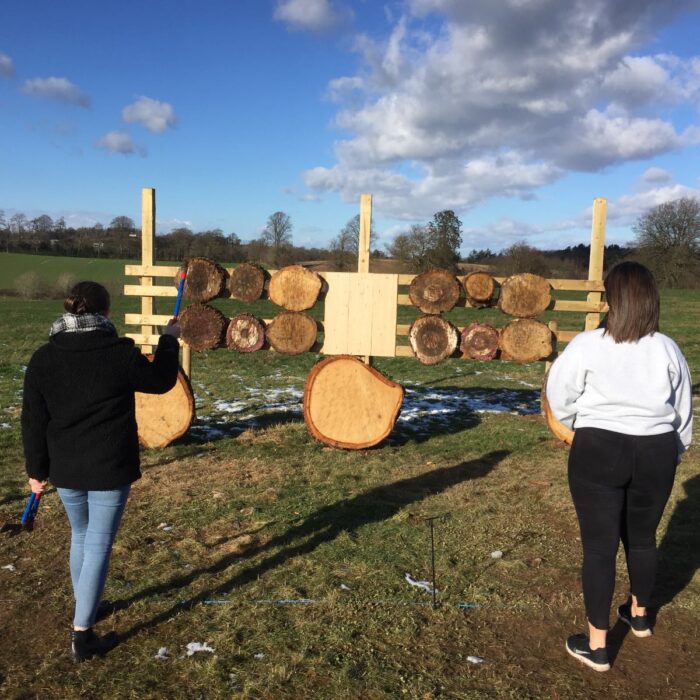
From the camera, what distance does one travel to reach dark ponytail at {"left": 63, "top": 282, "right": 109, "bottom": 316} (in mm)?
2709

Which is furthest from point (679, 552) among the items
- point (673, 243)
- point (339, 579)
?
point (673, 243)

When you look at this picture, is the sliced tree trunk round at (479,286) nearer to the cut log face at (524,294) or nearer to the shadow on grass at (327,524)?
the cut log face at (524,294)

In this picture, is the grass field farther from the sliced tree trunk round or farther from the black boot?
the sliced tree trunk round

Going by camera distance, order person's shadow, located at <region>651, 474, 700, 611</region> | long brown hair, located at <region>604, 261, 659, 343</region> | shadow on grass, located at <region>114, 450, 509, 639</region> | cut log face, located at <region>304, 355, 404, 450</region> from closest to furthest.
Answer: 1. long brown hair, located at <region>604, 261, 659, 343</region>
2. shadow on grass, located at <region>114, 450, 509, 639</region>
3. person's shadow, located at <region>651, 474, 700, 611</region>
4. cut log face, located at <region>304, 355, 404, 450</region>

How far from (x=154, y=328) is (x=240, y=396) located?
83.7 inches

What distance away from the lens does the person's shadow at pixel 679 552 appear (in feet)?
11.8

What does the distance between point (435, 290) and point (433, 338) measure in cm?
54

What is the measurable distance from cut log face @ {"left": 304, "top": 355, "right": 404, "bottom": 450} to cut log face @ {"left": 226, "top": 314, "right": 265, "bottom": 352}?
93 centimetres

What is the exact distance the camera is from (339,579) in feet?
11.9

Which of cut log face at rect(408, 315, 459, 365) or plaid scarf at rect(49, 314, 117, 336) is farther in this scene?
cut log face at rect(408, 315, 459, 365)

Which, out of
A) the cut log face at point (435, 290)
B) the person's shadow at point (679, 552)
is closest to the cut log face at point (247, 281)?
the cut log face at point (435, 290)

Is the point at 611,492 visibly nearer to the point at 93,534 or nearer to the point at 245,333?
the point at 93,534

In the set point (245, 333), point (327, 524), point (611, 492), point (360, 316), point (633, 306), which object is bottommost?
point (327, 524)

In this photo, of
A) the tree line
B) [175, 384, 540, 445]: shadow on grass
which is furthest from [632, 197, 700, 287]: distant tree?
[175, 384, 540, 445]: shadow on grass
